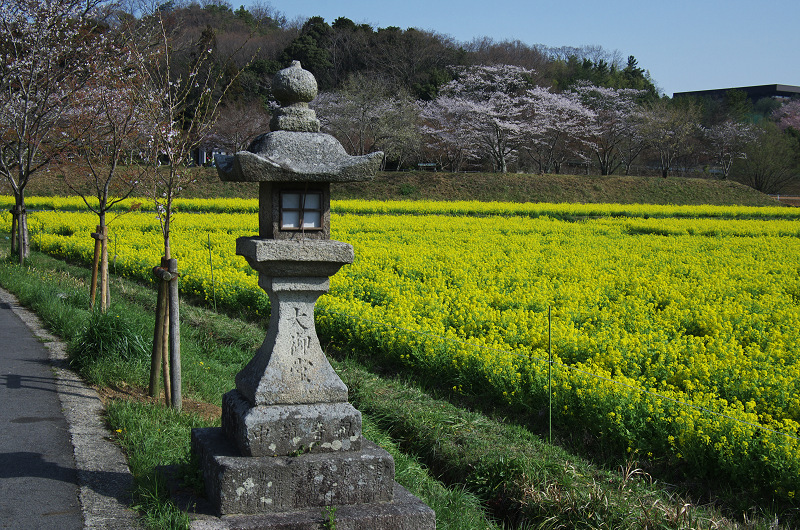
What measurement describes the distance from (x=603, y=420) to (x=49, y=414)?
4959 millimetres

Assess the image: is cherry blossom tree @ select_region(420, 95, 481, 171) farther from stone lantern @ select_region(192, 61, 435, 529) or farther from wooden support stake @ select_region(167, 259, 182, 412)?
stone lantern @ select_region(192, 61, 435, 529)

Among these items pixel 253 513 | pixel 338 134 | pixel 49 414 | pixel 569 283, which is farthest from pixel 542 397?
pixel 338 134

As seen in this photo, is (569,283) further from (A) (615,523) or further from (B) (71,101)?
(B) (71,101)

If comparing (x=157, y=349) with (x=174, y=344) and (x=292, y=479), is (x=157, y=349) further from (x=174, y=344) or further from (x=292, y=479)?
(x=292, y=479)

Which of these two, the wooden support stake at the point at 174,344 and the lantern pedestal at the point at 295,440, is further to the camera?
the wooden support stake at the point at 174,344

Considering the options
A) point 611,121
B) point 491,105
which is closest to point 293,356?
point 491,105

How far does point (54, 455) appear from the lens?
526 centimetres

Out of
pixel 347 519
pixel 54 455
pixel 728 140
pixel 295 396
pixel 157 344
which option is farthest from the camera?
pixel 728 140

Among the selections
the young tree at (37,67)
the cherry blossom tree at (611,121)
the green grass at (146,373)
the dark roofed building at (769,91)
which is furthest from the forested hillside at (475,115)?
the green grass at (146,373)

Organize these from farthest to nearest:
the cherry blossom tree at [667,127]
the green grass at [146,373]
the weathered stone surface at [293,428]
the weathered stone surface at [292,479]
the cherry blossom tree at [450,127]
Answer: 1. the cherry blossom tree at [667,127]
2. the cherry blossom tree at [450,127]
3. the green grass at [146,373]
4. the weathered stone surface at [293,428]
5. the weathered stone surface at [292,479]

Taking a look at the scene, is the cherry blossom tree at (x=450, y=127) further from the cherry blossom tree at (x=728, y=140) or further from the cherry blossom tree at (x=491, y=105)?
the cherry blossom tree at (x=728, y=140)

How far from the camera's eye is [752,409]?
6.72 meters

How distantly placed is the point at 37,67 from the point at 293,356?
37.3 feet

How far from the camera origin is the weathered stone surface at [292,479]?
162 inches
